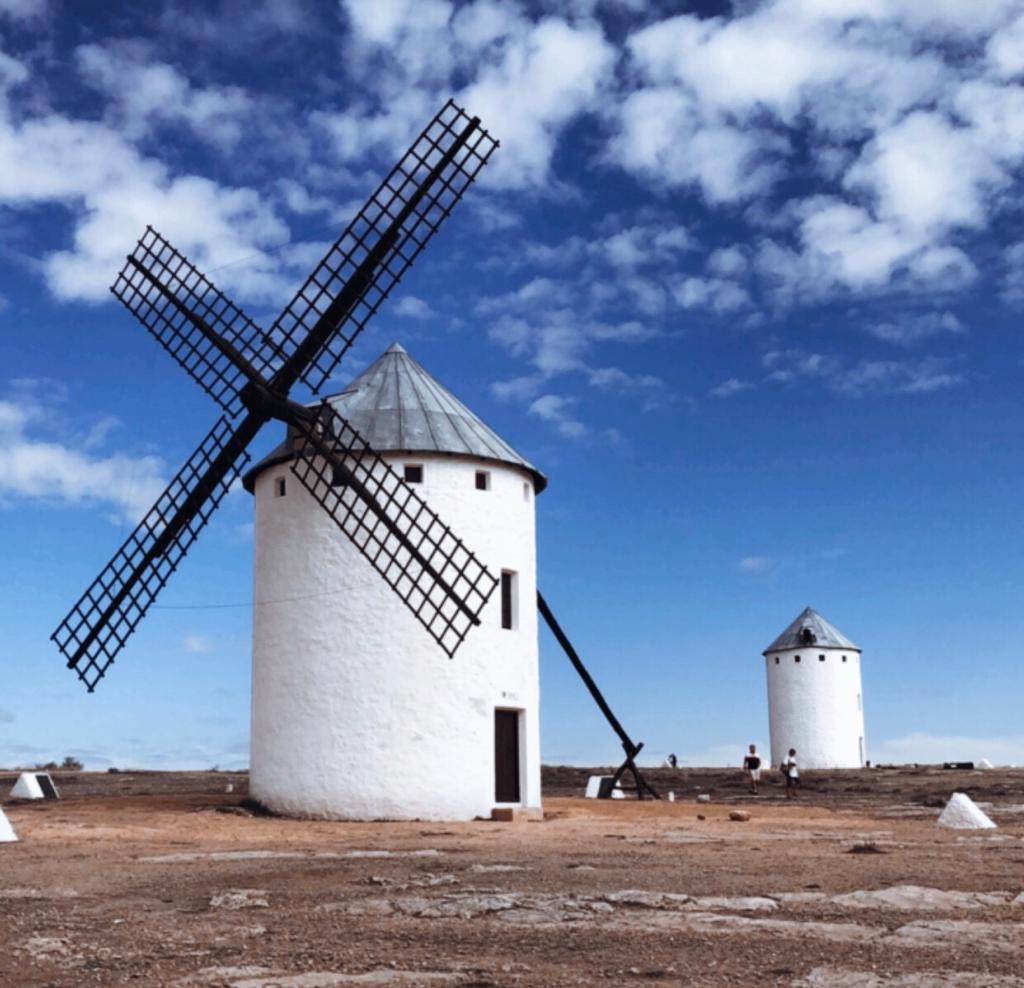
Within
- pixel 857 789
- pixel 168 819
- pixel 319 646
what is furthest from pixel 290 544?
pixel 857 789

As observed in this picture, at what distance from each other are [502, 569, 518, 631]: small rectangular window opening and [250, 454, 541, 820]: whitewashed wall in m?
0.17

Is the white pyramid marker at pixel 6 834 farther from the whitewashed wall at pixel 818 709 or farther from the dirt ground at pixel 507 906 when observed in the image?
the whitewashed wall at pixel 818 709

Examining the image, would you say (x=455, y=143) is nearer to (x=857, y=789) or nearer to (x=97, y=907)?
(x=97, y=907)

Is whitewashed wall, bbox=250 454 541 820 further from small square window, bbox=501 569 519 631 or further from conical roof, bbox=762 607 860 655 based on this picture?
conical roof, bbox=762 607 860 655

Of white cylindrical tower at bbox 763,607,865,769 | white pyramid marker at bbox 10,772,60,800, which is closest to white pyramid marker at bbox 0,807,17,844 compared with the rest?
white pyramid marker at bbox 10,772,60,800

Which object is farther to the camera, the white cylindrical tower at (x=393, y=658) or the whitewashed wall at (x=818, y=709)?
the whitewashed wall at (x=818, y=709)

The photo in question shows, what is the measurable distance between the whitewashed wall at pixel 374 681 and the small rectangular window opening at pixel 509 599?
0.17 m

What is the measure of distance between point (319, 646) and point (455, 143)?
29.9 ft

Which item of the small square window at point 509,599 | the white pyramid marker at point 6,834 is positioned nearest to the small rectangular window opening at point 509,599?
the small square window at point 509,599

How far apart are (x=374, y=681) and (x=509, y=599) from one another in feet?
9.93

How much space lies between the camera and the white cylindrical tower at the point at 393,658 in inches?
814

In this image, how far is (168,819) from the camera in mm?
20125

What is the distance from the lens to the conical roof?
4522cm

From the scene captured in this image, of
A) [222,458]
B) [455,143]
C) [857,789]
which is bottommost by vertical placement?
[857,789]
